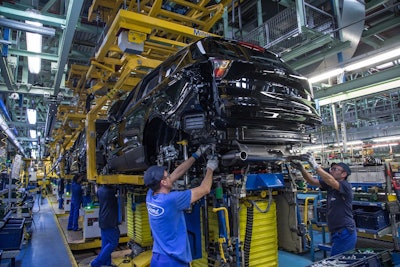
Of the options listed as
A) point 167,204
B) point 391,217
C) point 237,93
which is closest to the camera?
point 167,204

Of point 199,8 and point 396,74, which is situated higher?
point 199,8

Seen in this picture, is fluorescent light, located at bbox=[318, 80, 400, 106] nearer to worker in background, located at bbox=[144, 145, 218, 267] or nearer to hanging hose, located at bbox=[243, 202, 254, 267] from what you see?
hanging hose, located at bbox=[243, 202, 254, 267]

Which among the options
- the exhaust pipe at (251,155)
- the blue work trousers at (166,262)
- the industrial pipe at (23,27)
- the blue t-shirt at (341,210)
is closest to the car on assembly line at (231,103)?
the exhaust pipe at (251,155)

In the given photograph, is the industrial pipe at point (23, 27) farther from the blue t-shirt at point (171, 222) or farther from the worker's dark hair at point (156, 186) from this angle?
the blue t-shirt at point (171, 222)

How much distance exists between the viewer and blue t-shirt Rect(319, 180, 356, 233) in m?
3.42

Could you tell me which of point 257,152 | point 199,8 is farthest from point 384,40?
point 257,152

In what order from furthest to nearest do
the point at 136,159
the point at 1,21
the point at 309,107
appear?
the point at 1,21
the point at 136,159
the point at 309,107

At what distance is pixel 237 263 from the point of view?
Result: 248 centimetres

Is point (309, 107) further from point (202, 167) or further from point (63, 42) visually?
point (63, 42)

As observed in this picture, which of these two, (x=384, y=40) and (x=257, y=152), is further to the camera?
(x=384, y=40)

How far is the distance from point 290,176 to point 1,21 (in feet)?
14.2

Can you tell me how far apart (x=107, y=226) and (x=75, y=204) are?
11.6 ft

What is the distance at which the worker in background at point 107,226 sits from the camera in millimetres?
4301

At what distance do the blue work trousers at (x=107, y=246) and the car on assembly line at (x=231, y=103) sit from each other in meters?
2.06
